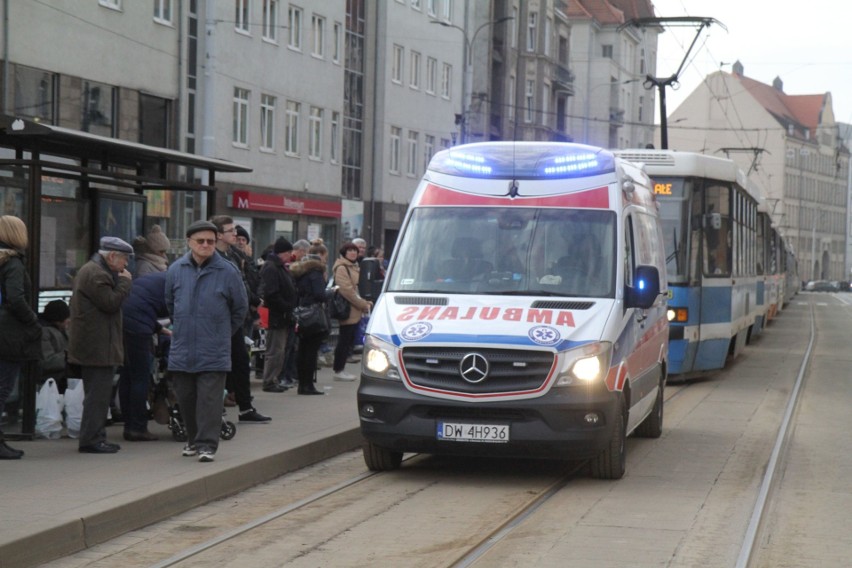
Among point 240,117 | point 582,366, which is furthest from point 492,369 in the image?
point 240,117

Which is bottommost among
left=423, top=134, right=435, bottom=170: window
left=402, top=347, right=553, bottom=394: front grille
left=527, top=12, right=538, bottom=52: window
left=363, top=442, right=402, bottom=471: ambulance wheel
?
left=363, top=442, right=402, bottom=471: ambulance wheel

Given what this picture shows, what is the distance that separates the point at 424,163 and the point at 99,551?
155ft

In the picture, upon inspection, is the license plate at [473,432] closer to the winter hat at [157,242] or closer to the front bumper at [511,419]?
the front bumper at [511,419]

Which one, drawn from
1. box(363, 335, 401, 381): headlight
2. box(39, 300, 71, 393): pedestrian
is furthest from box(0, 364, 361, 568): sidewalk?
box(363, 335, 401, 381): headlight

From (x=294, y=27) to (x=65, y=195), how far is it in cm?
3107

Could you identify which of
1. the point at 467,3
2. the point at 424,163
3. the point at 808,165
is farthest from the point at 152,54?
the point at 808,165

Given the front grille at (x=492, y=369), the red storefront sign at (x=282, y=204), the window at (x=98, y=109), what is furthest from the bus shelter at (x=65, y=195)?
the red storefront sign at (x=282, y=204)

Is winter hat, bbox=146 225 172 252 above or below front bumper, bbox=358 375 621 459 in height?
above

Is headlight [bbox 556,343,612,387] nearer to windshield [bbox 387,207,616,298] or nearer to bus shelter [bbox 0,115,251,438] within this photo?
windshield [bbox 387,207,616,298]

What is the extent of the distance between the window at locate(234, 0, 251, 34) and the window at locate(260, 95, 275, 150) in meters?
2.43

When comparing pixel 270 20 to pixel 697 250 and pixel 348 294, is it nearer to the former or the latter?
pixel 697 250

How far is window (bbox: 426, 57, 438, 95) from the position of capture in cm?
5469

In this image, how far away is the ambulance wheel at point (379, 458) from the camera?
11180 mm

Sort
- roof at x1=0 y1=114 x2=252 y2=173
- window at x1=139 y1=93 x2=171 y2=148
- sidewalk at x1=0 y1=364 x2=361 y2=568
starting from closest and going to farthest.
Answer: sidewalk at x1=0 y1=364 x2=361 y2=568 → roof at x1=0 y1=114 x2=252 y2=173 → window at x1=139 y1=93 x2=171 y2=148
